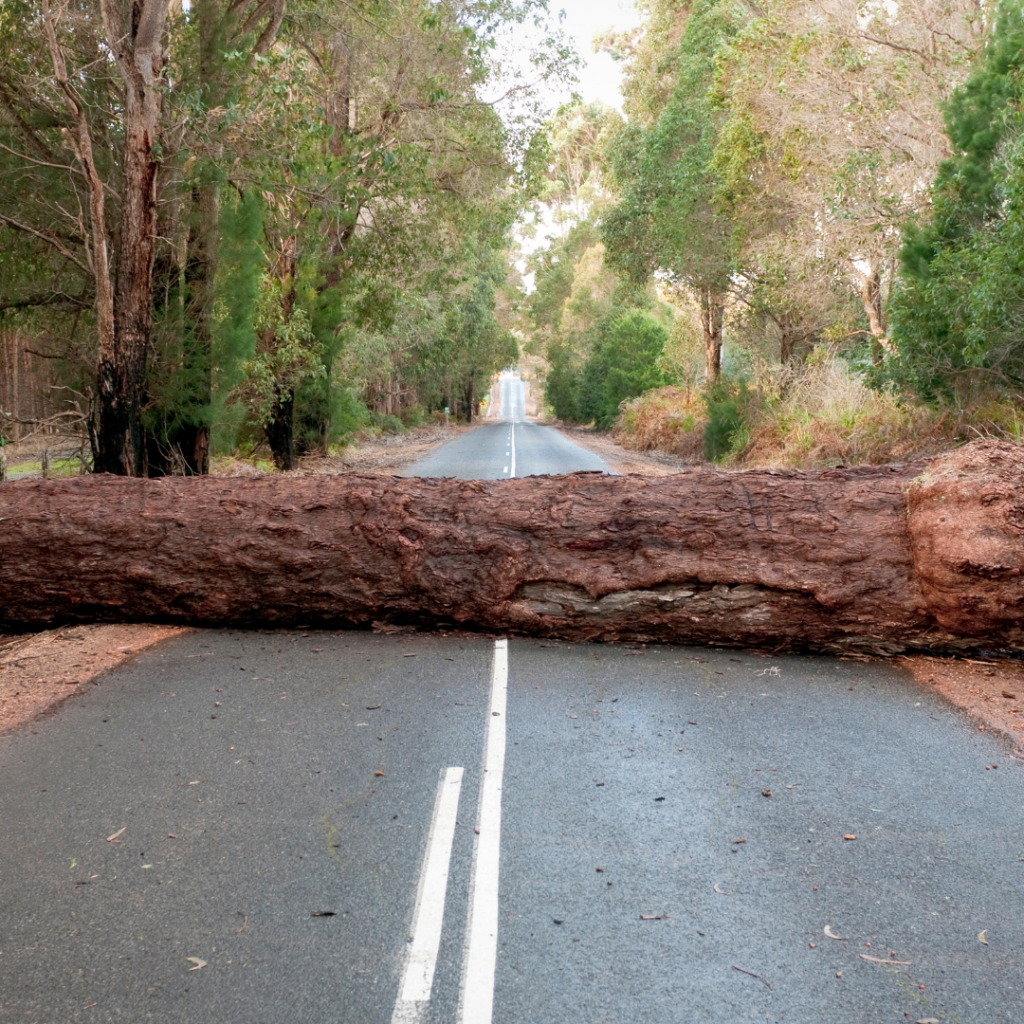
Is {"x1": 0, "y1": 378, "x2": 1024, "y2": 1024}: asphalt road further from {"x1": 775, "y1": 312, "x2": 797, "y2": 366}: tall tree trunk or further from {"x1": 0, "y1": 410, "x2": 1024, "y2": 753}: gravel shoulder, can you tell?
{"x1": 775, "y1": 312, "x2": 797, "y2": 366}: tall tree trunk

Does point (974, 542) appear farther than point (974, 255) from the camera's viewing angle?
No

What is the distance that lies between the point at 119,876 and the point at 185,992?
950 mm

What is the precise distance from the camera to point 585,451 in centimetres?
3456

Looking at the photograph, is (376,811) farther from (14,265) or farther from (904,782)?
(14,265)

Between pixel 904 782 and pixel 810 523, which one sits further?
pixel 810 523

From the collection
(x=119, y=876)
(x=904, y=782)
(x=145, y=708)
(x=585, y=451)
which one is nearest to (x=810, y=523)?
(x=904, y=782)

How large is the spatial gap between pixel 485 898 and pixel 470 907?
87 mm

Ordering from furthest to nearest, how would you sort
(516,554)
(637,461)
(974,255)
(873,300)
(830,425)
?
(637,461), (873,300), (830,425), (974,255), (516,554)

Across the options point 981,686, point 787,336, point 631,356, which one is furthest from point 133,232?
point 631,356

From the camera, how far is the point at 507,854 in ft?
13.1

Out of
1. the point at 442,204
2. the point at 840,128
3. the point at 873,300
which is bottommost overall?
the point at 873,300

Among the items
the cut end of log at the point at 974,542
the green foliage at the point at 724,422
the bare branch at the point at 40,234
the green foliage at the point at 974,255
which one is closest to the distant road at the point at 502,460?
the green foliage at the point at 724,422

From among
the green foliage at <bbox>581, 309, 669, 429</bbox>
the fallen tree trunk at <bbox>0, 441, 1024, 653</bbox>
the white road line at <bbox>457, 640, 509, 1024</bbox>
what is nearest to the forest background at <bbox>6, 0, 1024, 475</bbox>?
the fallen tree trunk at <bbox>0, 441, 1024, 653</bbox>

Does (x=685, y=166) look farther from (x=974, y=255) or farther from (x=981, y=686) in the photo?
(x=981, y=686)
